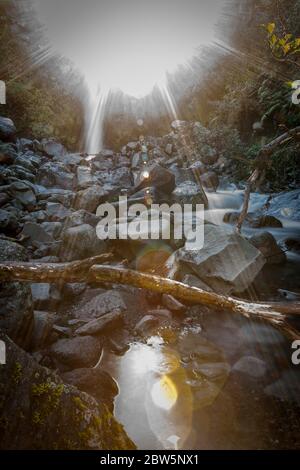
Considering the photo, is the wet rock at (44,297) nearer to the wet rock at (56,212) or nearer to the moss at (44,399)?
the moss at (44,399)

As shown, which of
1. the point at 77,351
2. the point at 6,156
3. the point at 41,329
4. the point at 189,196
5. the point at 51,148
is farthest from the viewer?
the point at 51,148

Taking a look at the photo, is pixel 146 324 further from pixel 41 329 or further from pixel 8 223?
pixel 8 223

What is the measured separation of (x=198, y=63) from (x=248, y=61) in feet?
27.1

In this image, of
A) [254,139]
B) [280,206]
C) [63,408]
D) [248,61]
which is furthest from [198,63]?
[63,408]

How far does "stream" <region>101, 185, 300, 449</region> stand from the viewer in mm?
2516

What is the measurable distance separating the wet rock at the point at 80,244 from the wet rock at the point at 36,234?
79 centimetres

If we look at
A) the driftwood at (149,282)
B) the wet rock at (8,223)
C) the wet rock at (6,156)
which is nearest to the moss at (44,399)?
the driftwood at (149,282)

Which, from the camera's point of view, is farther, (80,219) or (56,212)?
(56,212)

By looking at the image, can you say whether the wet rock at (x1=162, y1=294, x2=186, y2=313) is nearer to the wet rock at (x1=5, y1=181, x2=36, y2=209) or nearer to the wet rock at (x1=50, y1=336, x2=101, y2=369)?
the wet rock at (x1=50, y1=336, x2=101, y2=369)

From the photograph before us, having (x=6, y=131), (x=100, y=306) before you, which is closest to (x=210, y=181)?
(x=100, y=306)

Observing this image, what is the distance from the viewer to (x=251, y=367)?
10.7ft

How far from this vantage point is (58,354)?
3326 mm

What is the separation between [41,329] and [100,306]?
1.14 meters
